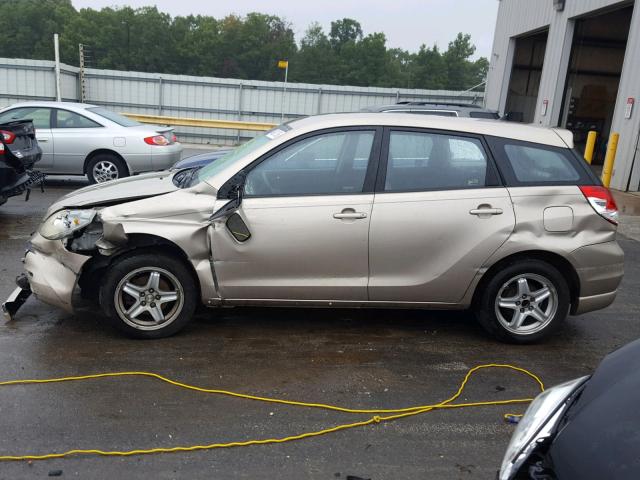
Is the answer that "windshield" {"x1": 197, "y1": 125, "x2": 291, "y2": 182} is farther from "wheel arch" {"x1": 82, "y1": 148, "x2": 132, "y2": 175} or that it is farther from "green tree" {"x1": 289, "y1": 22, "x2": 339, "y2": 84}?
"green tree" {"x1": 289, "y1": 22, "x2": 339, "y2": 84}

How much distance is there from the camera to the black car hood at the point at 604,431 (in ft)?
5.47

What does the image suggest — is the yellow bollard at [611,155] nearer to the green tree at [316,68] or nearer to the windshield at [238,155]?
the windshield at [238,155]

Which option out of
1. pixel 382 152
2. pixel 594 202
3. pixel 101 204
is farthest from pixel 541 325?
pixel 101 204

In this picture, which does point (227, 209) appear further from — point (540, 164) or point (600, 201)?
point (600, 201)

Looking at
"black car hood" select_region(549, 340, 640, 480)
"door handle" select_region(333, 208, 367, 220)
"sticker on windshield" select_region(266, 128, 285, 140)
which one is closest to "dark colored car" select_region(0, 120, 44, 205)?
"sticker on windshield" select_region(266, 128, 285, 140)

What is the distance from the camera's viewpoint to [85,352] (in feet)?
13.7

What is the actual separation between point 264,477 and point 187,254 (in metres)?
1.85

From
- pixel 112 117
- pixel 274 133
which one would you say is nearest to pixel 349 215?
pixel 274 133

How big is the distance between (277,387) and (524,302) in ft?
6.76

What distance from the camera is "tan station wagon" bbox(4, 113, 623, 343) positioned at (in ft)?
13.8

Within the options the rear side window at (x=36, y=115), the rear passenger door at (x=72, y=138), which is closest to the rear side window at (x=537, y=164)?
the rear passenger door at (x=72, y=138)

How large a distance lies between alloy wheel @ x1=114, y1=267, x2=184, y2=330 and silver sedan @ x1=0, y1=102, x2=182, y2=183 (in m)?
6.60

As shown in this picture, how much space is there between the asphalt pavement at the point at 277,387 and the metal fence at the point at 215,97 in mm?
18480

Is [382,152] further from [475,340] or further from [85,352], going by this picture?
[85,352]
